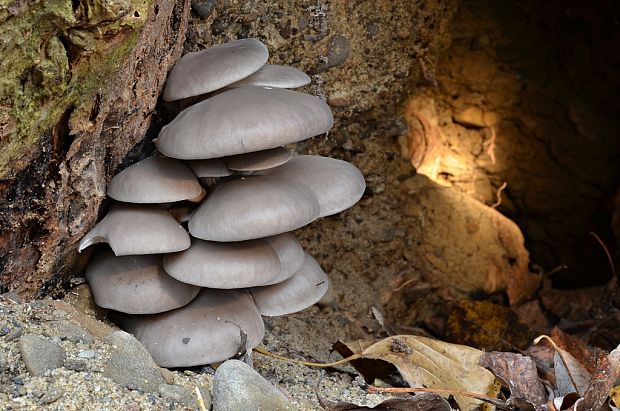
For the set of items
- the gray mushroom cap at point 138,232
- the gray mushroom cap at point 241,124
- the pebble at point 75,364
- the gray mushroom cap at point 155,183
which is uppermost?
the gray mushroom cap at point 241,124

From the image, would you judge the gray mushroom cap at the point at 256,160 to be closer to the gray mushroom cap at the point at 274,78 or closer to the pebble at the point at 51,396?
the gray mushroom cap at the point at 274,78

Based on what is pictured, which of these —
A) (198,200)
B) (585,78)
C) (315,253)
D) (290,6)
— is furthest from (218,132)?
(585,78)

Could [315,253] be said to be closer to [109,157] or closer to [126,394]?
[109,157]

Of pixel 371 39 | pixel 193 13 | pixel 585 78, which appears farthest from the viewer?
pixel 585 78

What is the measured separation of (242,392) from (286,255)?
514 mm

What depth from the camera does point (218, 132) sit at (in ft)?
5.42

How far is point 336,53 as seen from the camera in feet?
9.20

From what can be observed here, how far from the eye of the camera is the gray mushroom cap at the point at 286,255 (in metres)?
1.94

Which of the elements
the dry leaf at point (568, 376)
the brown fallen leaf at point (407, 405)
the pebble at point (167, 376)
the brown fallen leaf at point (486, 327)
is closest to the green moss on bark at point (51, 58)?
the pebble at point (167, 376)

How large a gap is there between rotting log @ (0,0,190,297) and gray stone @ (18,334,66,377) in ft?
0.87

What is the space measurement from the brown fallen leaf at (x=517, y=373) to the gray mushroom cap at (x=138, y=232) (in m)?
0.89

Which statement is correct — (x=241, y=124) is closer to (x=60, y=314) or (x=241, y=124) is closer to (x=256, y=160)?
(x=256, y=160)

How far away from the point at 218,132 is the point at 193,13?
0.80 metres

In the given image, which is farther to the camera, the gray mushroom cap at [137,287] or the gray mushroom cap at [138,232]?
the gray mushroom cap at [137,287]
